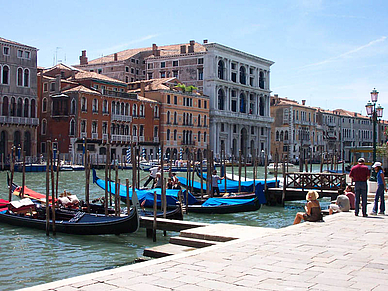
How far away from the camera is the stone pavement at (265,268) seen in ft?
12.8

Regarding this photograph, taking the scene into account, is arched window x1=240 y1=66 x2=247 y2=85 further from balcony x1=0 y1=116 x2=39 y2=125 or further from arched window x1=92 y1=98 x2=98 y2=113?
balcony x1=0 y1=116 x2=39 y2=125

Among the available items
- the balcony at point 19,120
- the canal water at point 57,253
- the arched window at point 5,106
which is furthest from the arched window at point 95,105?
the canal water at point 57,253

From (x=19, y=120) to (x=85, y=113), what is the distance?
417cm

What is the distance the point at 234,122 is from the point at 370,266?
1714 inches

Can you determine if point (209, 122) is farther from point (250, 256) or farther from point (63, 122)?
point (250, 256)

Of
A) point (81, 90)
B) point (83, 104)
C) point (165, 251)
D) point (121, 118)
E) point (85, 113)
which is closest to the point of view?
point (165, 251)

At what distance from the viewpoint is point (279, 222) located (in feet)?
40.9

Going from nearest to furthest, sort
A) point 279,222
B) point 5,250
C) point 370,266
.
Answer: point 370,266 < point 5,250 < point 279,222

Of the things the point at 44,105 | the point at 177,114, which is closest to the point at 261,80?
the point at 177,114

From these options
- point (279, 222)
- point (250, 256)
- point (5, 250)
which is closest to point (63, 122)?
point (279, 222)

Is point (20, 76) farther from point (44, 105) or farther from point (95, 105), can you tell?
point (95, 105)

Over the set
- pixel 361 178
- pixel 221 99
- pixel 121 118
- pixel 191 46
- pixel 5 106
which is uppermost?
pixel 191 46

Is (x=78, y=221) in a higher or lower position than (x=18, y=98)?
lower

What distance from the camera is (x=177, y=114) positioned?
135ft
